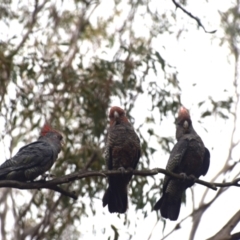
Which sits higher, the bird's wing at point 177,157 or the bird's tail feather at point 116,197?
the bird's wing at point 177,157

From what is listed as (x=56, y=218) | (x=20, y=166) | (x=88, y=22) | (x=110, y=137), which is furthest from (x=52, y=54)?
(x=20, y=166)

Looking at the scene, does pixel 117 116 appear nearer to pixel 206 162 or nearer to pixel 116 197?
pixel 116 197

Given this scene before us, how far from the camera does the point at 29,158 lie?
5.73 meters

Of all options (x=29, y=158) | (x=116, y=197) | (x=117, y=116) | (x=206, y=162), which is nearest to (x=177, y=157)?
(x=206, y=162)

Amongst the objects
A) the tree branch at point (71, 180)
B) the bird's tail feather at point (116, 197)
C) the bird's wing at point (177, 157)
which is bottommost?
the tree branch at point (71, 180)

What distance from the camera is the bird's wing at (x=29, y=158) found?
5582 millimetres

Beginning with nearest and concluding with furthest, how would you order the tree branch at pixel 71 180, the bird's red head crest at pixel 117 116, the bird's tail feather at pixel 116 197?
1. the tree branch at pixel 71 180
2. the bird's tail feather at pixel 116 197
3. the bird's red head crest at pixel 117 116

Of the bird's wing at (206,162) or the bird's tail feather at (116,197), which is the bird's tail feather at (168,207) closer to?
the bird's tail feather at (116,197)

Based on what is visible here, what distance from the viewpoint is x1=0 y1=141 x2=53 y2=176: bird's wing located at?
5582 mm

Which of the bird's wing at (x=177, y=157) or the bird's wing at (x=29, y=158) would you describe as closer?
the bird's wing at (x=29, y=158)

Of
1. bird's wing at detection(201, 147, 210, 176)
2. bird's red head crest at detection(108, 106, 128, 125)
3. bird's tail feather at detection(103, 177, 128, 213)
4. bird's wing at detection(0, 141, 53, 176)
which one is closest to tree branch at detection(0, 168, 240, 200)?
bird's wing at detection(0, 141, 53, 176)

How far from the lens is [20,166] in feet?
18.5

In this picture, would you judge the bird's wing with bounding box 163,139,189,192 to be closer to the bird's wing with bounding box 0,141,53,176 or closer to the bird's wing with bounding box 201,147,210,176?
the bird's wing with bounding box 201,147,210,176

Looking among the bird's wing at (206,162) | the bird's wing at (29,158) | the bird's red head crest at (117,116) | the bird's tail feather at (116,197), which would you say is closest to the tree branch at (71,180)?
the bird's wing at (29,158)
